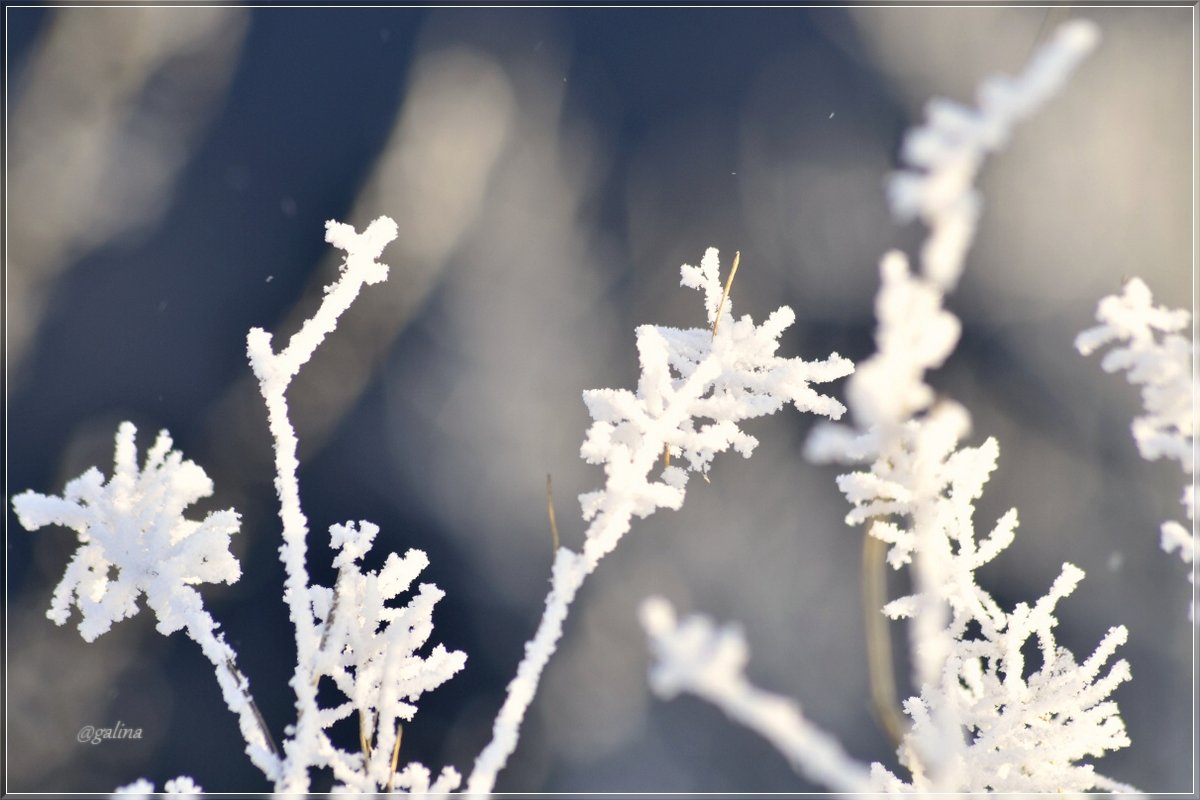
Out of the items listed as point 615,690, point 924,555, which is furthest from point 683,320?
point 924,555

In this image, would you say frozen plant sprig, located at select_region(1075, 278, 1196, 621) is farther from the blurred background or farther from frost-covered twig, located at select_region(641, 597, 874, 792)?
the blurred background

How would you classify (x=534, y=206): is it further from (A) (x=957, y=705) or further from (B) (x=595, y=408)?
(A) (x=957, y=705)

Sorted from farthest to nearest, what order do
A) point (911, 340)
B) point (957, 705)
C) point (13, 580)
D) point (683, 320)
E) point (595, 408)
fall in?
point (683, 320) → point (13, 580) → point (957, 705) → point (595, 408) → point (911, 340)

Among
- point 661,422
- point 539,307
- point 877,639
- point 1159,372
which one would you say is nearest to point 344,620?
point 661,422

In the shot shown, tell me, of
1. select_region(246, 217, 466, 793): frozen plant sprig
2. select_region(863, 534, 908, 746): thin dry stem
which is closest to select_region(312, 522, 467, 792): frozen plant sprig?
select_region(246, 217, 466, 793): frozen plant sprig

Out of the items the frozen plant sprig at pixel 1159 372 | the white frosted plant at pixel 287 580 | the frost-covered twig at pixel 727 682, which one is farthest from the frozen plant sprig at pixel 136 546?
the frozen plant sprig at pixel 1159 372

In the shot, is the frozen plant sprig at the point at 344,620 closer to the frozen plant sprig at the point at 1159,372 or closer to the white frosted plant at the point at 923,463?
the white frosted plant at the point at 923,463

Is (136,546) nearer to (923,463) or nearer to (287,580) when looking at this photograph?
(287,580)
